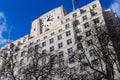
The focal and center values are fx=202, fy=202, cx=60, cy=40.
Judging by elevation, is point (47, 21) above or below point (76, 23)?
above

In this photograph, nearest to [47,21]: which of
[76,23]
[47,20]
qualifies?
[47,20]

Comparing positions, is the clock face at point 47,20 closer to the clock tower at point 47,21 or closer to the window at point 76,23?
the clock tower at point 47,21

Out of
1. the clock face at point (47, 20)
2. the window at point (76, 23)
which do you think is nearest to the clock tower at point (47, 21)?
the clock face at point (47, 20)

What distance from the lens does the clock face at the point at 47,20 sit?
85.3 m

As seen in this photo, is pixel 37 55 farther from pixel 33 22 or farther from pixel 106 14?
pixel 33 22

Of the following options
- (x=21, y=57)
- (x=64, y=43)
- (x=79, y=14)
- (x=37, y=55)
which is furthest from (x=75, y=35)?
(x=37, y=55)

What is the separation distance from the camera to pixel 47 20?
86.8 meters

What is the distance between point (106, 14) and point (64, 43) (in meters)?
19.2

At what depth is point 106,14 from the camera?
71.6m

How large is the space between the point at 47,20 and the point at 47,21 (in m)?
0.48

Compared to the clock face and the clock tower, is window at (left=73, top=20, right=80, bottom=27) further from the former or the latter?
the clock face

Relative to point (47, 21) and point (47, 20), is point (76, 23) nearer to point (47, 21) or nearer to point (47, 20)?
point (47, 21)

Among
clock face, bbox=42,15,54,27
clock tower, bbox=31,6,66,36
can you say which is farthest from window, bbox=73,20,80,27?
clock face, bbox=42,15,54,27

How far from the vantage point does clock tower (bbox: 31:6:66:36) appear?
83.2 metres
